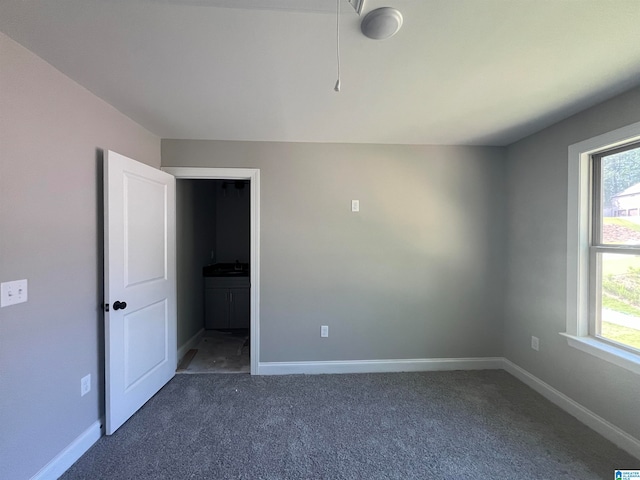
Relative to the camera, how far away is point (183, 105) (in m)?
1.91

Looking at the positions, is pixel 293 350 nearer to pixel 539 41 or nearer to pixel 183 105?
pixel 183 105

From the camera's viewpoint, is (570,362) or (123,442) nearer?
(123,442)

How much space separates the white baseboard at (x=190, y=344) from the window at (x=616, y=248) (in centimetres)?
387

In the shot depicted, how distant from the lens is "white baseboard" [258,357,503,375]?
2.65m

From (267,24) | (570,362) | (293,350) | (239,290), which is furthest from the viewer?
(239,290)

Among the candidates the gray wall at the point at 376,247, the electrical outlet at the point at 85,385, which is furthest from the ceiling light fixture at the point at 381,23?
the electrical outlet at the point at 85,385

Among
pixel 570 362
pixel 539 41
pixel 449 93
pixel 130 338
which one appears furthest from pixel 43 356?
pixel 570 362

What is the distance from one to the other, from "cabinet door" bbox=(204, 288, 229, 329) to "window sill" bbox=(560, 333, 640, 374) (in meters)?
3.79

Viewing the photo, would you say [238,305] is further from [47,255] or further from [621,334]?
[621,334]

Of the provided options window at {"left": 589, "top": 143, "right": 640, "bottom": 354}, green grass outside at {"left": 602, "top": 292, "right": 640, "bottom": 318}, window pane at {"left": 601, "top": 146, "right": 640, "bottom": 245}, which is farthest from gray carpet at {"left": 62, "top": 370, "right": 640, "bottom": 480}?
window pane at {"left": 601, "top": 146, "right": 640, "bottom": 245}

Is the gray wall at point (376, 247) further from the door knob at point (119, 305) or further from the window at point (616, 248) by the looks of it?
the door knob at point (119, 305)

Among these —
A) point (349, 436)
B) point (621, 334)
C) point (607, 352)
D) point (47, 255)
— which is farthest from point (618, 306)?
point (47, 255)

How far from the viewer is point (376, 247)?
2730 mm

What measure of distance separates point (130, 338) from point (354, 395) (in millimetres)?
1907
